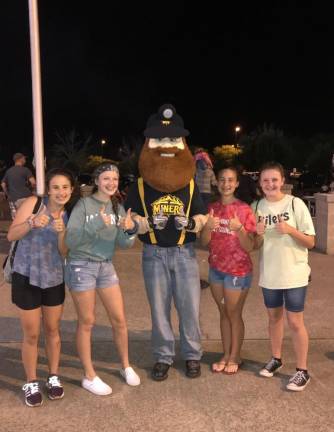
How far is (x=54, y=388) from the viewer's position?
3.37 meters

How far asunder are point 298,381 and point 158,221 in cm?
152

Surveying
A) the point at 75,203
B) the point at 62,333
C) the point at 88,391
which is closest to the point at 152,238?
the point at 75,203

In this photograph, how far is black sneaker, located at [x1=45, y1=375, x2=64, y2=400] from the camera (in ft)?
11.0

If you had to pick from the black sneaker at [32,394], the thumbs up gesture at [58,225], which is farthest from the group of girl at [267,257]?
the black sneaker at [32,394]

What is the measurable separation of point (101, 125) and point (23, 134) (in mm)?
20519

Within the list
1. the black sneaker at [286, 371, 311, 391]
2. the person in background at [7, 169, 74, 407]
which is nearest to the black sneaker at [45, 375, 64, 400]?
the person in background at [7, 169, 74, 407]

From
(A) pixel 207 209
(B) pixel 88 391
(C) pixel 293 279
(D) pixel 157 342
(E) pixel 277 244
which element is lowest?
(B) pixel 88 391

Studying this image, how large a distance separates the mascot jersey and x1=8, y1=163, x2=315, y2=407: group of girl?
164mm

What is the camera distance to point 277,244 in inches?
140

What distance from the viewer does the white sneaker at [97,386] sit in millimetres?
3400

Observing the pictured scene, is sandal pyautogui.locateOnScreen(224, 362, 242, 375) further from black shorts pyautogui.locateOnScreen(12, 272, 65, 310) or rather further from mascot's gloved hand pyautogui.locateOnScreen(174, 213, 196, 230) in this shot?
black shorts pyautogui.locateOnScreen(12, 272, 65, 310)

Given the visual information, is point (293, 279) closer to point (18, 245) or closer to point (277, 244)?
point (277, 244)

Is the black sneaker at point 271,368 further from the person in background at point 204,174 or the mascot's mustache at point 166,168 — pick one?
the person in background at point 204,174

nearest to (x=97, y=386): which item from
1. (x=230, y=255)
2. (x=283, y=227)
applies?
(x=230, y=255)
